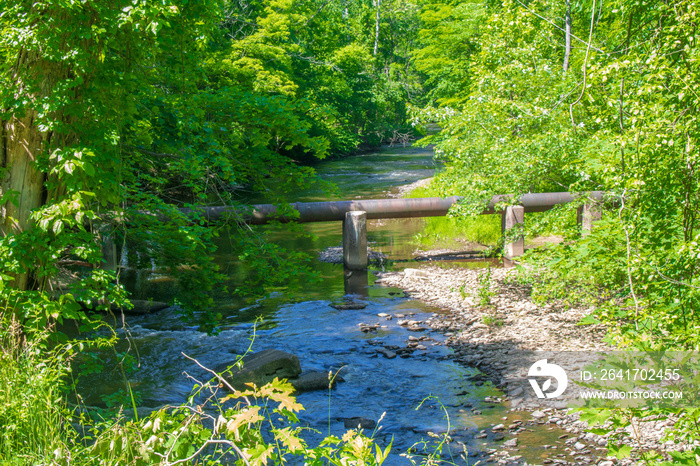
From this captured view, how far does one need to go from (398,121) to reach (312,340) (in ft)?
121

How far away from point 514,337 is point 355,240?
16.1 ft

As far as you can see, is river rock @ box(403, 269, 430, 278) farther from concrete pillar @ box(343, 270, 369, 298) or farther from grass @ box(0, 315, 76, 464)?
grass @ box(0, 315, 76, 464)

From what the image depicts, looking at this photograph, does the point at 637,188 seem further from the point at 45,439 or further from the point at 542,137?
the point at 542,137

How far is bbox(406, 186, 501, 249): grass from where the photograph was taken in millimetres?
12859

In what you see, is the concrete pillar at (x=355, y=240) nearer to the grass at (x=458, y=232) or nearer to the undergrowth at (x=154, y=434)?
the grass at (x=458, y=232)

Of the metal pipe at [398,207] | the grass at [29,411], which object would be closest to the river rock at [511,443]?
the grass at [29,411]

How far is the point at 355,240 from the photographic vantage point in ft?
36.8

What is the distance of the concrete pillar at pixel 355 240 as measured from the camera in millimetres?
11023

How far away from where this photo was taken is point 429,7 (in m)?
20.8

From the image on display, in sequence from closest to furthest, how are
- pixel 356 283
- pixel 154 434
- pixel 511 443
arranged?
pixel 154 434, pixel 511 443, pixel 356 283

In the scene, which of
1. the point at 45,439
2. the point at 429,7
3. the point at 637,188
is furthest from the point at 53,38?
the point at 429,7

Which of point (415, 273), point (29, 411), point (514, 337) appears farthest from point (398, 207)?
point (29, 411)

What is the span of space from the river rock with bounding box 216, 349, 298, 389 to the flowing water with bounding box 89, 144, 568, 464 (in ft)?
1.27

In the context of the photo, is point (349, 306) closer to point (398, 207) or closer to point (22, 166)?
point (398, 207)
